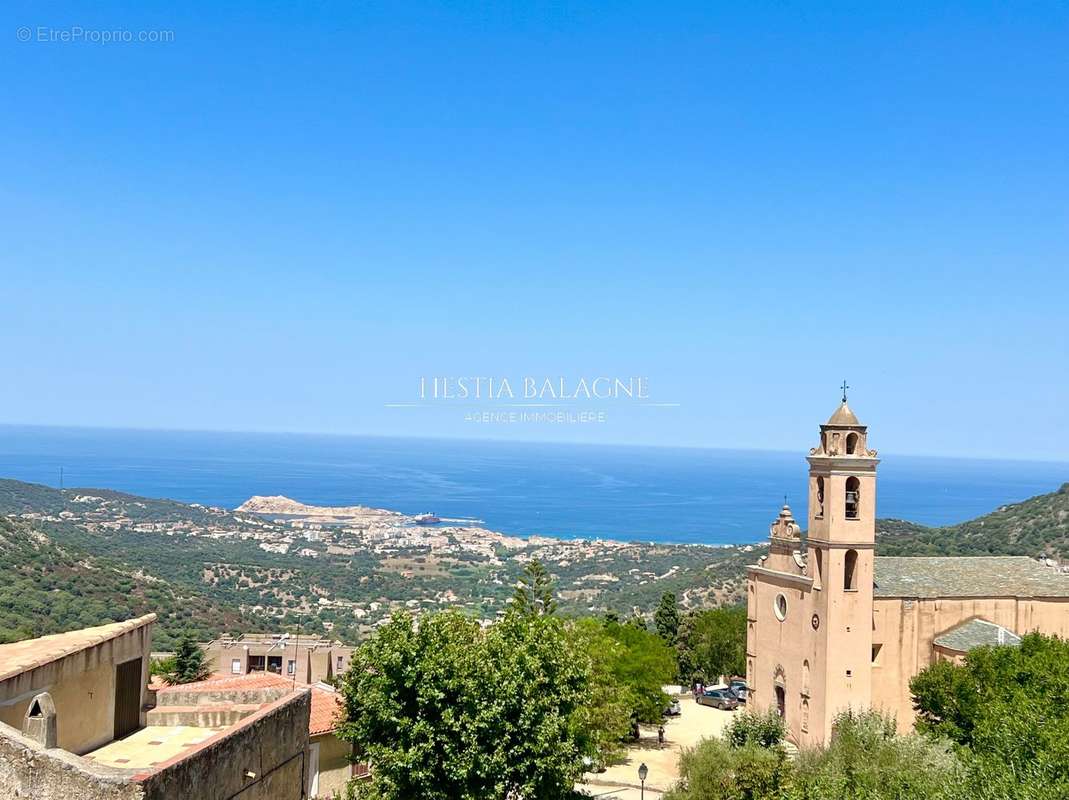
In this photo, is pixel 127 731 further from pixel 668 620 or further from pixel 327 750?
pixel 668 620

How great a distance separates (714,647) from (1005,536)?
3659 cm

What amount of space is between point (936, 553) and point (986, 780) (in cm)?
5284

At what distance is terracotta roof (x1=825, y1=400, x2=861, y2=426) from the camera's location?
29594 mm

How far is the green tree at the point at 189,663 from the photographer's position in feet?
99.9

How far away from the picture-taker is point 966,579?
33.2 m

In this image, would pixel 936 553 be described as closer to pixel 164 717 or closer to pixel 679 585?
pixel 679 585

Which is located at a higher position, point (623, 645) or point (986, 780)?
point (986, 780)

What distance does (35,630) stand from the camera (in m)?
38.8

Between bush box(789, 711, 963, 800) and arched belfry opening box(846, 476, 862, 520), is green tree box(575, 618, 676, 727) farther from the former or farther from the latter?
arched belfry opening box(846, 476, 862, 520)

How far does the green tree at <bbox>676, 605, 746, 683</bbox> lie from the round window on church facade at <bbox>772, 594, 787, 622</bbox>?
12658 millimetres

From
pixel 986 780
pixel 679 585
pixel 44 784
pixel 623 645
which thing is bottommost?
pixel 679 585

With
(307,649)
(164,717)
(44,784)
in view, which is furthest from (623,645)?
(44,784)

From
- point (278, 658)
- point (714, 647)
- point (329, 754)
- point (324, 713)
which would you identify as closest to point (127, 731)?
point (324, 713)

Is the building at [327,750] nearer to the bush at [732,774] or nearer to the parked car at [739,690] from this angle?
the bush at [732,774]
